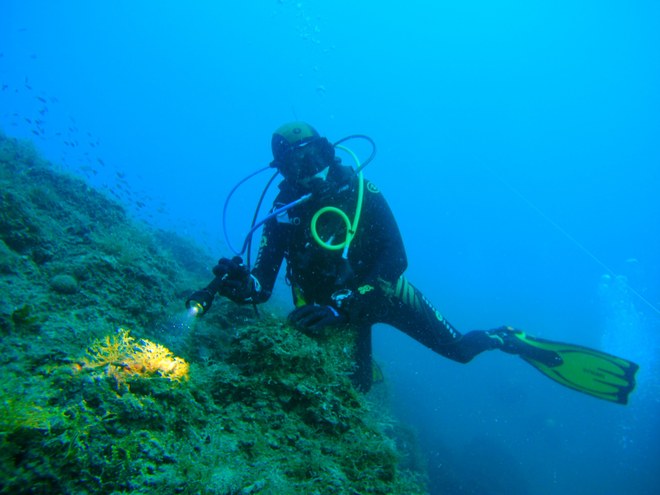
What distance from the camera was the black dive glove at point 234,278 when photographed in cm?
309

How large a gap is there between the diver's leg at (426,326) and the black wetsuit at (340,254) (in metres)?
0.02

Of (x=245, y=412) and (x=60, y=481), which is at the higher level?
(x=245, y=412)

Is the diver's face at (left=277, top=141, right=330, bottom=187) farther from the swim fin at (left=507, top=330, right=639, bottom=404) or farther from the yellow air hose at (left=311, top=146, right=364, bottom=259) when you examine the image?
the swim fin at (left=507, top=330, right=639, bottom=404)

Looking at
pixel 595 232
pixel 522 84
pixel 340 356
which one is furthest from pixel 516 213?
pixel 340 356

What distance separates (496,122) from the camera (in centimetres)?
16688

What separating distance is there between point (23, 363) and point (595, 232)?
164786mm

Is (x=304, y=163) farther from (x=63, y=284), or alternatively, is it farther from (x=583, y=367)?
(x=583, y=367)

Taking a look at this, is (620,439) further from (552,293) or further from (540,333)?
(552,293)

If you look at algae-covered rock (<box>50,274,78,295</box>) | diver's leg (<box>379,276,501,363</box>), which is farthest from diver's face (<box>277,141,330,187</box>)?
→ algae-covered rock (<box>50,274,78,295</box>)

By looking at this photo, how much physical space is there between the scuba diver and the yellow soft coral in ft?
4.07

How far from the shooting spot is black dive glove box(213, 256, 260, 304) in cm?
309

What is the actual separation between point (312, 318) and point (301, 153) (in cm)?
233

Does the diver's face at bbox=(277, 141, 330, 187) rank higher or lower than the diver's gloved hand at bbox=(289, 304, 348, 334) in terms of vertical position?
higher

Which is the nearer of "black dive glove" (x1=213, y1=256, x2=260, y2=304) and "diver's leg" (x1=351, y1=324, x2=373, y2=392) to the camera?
"black dive glove" (x1=213, y1=256, x2=260, y2=304)
